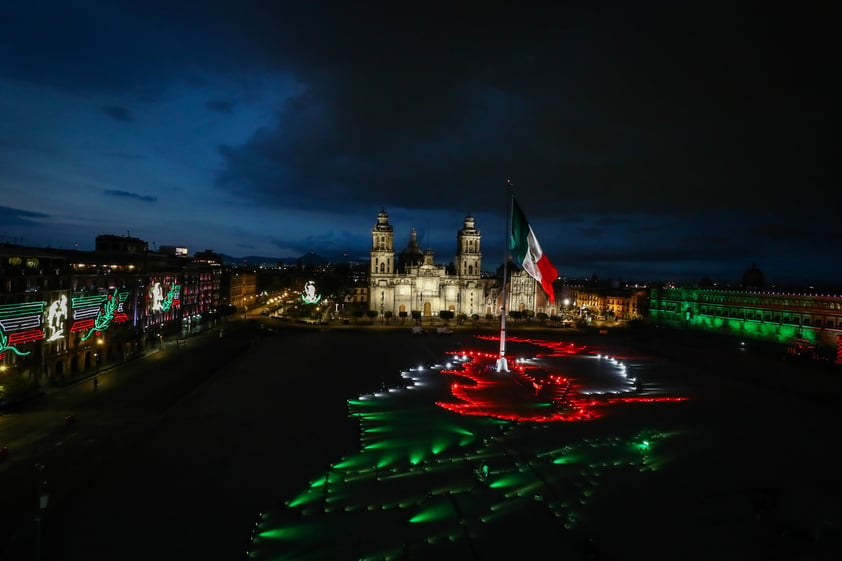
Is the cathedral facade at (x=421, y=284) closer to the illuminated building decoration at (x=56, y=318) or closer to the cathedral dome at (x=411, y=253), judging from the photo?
the cathedral dome at (x=411, y=253)

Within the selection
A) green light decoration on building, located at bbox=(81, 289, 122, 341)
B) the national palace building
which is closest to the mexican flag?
green light decoration on building, located at bbox=(81, 289, 122, 341)

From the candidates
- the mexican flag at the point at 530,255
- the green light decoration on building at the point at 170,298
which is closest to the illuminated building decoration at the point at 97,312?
the green light decoration on building at the point at 170,298

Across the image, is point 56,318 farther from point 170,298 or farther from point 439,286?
point 439,286

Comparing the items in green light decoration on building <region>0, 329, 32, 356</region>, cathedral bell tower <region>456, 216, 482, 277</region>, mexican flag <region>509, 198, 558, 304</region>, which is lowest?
green light decoration on building <region>0, 329, 32, 356</region>

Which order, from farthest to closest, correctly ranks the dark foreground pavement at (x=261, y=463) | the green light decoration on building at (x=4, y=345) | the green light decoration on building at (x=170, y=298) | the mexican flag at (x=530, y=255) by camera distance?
the green light decoration on building at (x=170, y=298), the mexican flag at (x=530, y=255), the green light decoration on building at (x=4, y=345), the dark foreground pavement at (x=261, y=463)

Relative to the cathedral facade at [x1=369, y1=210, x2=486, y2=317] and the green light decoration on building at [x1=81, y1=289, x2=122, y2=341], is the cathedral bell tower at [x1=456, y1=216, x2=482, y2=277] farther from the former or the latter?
the green light decoration on building at [x1=81, y1=289, x2=122, y2=341]

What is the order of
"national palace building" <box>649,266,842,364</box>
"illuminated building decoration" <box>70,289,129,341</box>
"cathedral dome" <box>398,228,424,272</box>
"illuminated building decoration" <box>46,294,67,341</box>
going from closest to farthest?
"illuminated building decoration" <box>46,294,67,341</box>, "illuminated building decoration" <box>70,289,129,341</box>, "national palace building" <box>649,266,842,364</box>, "cathedral dome" <box>398,228,424,272</box>
